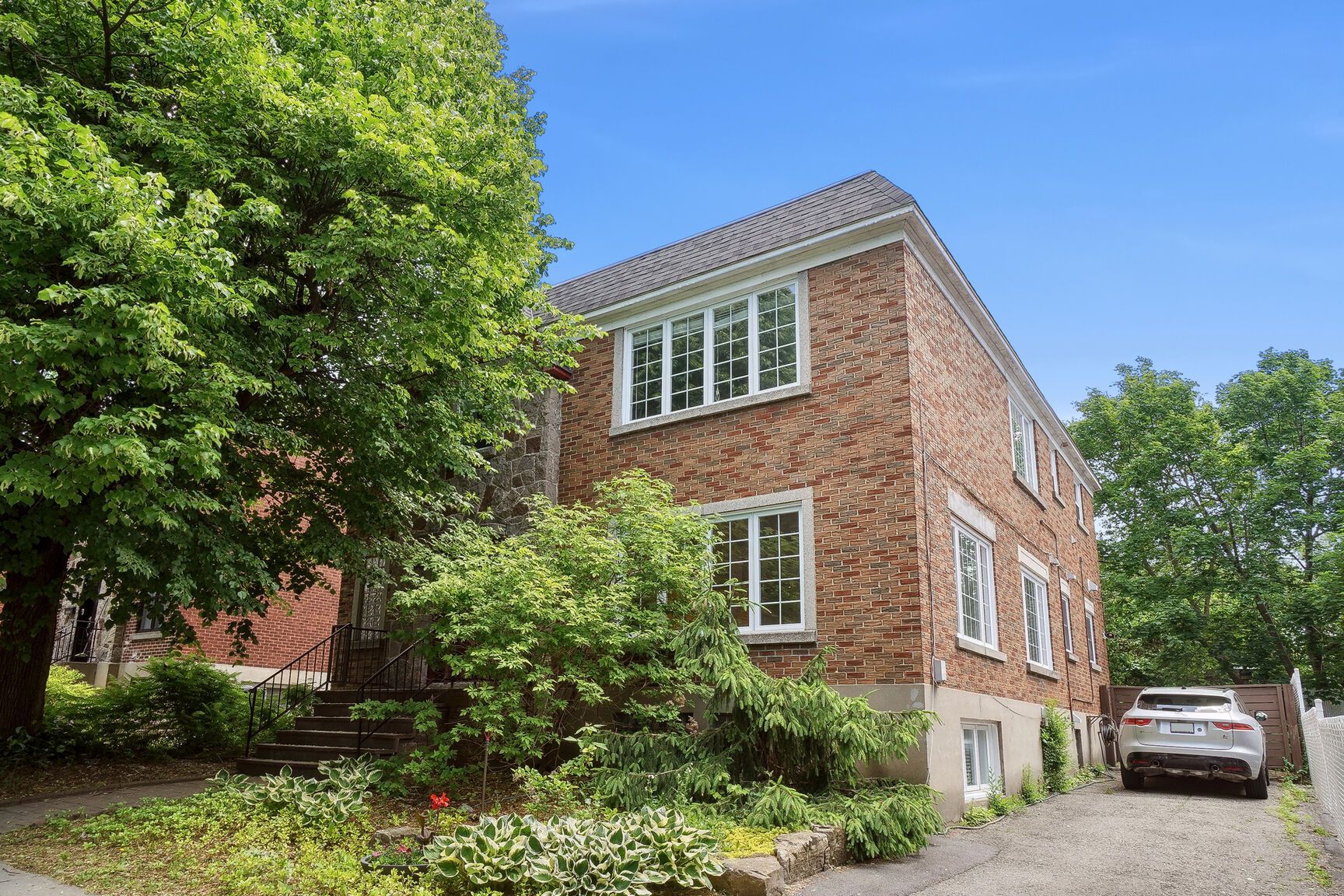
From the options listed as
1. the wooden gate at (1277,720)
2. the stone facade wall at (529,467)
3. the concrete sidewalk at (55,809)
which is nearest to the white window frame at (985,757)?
the stone facade wall at (529,467)

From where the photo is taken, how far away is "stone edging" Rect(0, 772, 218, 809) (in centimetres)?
968

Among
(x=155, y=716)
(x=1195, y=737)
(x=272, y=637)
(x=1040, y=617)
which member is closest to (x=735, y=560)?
(x=1195, y=737)

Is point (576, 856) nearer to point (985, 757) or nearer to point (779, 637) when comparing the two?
point (779, 637)

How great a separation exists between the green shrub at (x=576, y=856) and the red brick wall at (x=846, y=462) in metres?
3.94

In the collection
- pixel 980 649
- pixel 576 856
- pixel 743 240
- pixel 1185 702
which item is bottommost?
pixel 576 856

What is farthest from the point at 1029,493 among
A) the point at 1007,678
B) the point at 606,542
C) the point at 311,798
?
the point at 311,798

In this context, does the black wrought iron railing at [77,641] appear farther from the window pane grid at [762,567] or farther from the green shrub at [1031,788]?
the green shrub at [1031,788]

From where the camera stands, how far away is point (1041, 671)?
14.7 m

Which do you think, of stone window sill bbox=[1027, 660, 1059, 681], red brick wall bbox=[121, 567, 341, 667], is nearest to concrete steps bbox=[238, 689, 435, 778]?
red brick wall bbox=[121, 567, 341, 667]

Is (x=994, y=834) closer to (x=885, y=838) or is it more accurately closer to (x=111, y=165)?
(x=885, y=838)

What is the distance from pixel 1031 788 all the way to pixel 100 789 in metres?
12.3

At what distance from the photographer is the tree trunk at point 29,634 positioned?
1016 centimetres

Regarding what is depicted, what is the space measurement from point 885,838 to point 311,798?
5.40 m

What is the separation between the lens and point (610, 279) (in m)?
14.7
